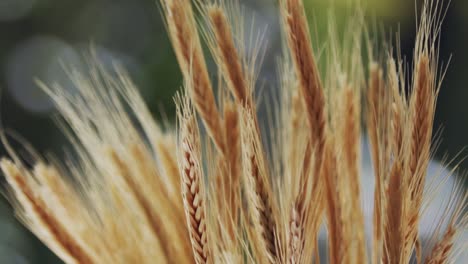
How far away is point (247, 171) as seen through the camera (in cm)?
40

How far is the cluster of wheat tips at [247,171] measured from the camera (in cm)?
39

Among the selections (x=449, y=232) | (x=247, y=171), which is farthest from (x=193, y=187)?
(x=449, y=232)

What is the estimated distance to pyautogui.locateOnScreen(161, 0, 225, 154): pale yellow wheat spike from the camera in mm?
411

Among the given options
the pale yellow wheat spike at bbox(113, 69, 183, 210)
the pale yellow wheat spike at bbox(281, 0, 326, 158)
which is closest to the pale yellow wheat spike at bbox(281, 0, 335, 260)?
the pale yellow wheat spike at bbox(281, 0, 326, 158)

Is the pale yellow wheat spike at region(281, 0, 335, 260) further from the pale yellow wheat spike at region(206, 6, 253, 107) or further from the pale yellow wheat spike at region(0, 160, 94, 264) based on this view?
the pale yellow wheat spike at region(0, 160, 94, 264)

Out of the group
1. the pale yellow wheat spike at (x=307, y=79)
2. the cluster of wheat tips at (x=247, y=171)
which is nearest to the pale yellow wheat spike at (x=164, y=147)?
the cluster of wheat tips at (x=247, y=171)

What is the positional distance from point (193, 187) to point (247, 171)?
1.4 inches

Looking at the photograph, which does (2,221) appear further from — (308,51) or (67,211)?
(308,51)

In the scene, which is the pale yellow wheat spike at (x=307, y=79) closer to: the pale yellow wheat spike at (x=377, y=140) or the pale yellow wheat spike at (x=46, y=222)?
the pale yellow wheat spike at (x=377, y=140)

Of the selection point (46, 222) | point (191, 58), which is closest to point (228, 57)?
point (191, 58)

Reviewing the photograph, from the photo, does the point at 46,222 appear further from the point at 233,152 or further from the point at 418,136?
the point at 418,136

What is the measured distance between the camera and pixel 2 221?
61.5 inches

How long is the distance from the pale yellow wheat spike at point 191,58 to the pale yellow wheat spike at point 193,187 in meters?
0.03

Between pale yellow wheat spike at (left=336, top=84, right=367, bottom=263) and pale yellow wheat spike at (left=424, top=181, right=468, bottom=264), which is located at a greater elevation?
pale yellow wheat spike at (left=336, top=84, right=367, bottom=263)
